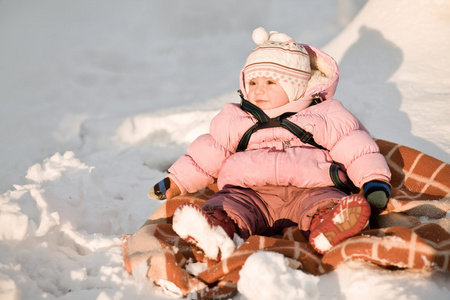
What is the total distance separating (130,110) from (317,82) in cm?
189

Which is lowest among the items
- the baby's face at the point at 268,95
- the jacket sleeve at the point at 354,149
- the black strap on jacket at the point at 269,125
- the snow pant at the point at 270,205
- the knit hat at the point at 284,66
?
the snow pant at the point at 270,205

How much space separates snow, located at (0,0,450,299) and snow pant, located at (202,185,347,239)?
286 mm

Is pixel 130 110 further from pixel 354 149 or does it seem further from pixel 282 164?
pixel 354 149

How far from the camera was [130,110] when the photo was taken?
333cm

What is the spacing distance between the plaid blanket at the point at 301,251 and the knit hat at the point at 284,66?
66 cm

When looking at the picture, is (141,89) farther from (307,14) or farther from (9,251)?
(307,14)

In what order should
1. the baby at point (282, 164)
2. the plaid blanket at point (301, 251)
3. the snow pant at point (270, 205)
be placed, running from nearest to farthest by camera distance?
the plaid blanket at point (301, 251) → the baby at point (282, 164) → the snow pant at point (270, 205)

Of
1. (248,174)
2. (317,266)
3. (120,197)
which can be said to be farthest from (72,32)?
(317,266)

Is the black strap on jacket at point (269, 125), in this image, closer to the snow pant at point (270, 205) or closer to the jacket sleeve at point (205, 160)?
the jacket sleeve at point (205, 160)

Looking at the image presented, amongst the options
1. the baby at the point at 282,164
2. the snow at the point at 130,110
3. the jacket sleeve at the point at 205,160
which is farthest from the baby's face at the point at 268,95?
the snow at the point at 130,110

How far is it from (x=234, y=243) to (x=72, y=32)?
4288 millimetres

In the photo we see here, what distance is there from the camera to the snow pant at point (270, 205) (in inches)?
56.1

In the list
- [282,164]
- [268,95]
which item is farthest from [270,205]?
[268,95]

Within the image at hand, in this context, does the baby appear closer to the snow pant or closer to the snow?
the snow pant
